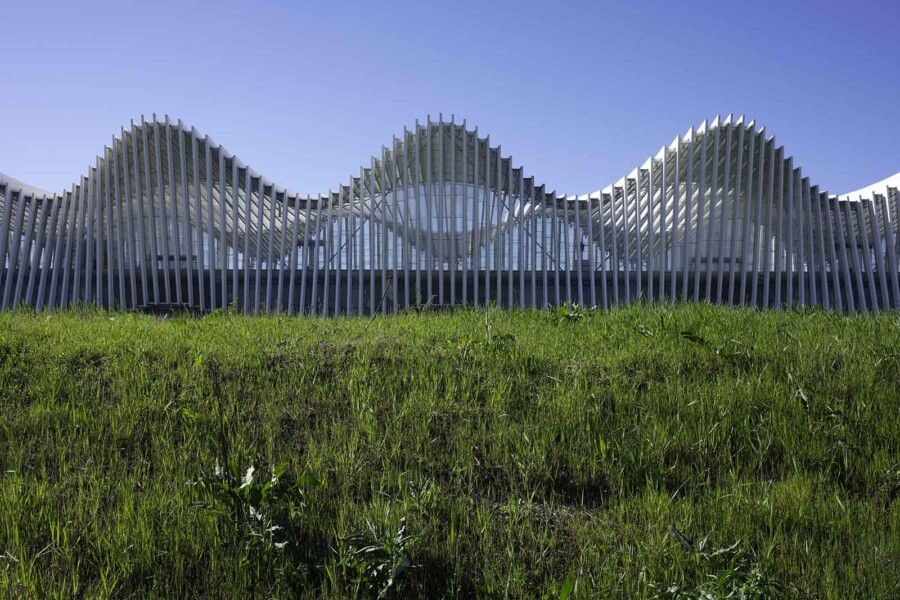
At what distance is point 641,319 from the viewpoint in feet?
26.9

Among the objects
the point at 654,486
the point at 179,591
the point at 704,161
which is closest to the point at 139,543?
the point at 179,591

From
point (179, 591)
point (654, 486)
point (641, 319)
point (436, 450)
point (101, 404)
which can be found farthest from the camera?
point (641, 319)

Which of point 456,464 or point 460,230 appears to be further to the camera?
point 460,230

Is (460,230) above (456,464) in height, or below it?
above

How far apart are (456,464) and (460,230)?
22763 mm

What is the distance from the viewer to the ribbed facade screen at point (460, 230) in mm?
26969

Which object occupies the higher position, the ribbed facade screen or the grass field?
the ribbed facade screen

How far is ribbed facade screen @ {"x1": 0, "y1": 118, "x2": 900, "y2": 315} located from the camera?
1062 inches

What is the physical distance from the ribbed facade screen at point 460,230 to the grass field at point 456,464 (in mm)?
19399

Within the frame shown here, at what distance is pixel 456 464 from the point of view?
498 centimetres

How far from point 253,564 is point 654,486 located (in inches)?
98.7

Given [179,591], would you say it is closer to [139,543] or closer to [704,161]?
[139,543]

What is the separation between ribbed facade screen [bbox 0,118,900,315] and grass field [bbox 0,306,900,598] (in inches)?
764

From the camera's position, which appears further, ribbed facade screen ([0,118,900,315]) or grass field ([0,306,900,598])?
ribbed facade screen ([0,118,900,315])
